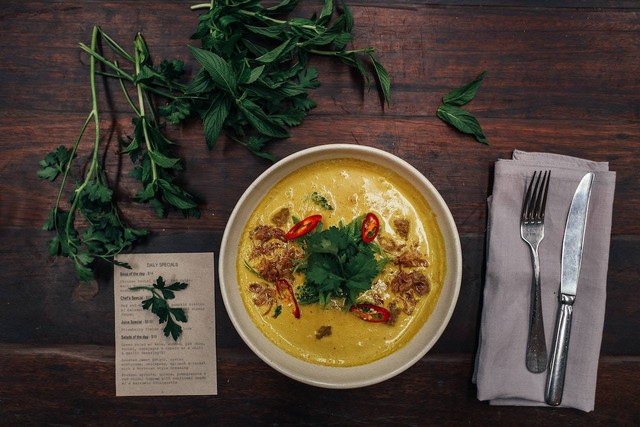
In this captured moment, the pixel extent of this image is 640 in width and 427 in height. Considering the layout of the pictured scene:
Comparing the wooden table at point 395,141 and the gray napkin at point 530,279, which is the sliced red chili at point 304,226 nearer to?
the wooden table at point 395,141

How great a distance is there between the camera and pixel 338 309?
111cm

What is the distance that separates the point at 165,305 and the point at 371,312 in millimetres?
503

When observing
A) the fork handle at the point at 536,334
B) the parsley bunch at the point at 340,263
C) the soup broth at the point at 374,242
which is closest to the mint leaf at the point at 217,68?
the soup broth at the point at 374,242

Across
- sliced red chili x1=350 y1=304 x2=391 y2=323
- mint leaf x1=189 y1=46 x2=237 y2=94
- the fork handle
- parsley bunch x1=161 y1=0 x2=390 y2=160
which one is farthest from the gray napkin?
mint leaf x1=189 y1=46 x2=237 y2=94

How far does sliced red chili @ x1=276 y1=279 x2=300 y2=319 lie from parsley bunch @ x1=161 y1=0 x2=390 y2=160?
1.00 ft

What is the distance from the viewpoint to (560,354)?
3.71ft

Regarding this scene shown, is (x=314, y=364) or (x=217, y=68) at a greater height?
(x=217, y=68)

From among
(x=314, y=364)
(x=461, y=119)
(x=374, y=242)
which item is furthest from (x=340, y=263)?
(x=461, y=119)

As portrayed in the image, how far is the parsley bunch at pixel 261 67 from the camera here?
1.06m

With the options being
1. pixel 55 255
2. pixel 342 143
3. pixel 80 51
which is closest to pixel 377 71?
pixel 342 143

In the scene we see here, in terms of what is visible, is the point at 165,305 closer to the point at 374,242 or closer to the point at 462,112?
the point at 374,242

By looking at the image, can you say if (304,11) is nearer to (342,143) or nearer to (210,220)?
(342,143)

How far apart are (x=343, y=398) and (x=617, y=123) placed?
97 cm

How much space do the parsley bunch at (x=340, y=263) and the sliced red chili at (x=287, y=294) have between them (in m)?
0.06
